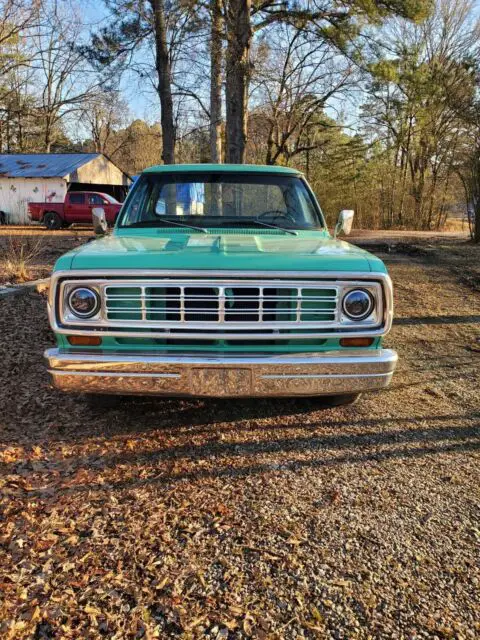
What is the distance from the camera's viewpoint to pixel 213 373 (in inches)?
105

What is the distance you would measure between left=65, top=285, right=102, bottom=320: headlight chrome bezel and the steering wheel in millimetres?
1711

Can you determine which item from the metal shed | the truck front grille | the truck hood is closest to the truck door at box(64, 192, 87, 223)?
the metal shed

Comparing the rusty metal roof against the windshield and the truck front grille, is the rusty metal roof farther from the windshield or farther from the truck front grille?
the truck front grille

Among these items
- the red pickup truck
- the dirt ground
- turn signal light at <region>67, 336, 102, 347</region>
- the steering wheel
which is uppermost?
the red pickup truck

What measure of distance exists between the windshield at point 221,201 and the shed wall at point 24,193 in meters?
25.6

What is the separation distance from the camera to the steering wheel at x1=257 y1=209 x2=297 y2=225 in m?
4.00

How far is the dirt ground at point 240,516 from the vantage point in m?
1.87

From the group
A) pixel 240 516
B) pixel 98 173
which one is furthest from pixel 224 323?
pixel 98 173

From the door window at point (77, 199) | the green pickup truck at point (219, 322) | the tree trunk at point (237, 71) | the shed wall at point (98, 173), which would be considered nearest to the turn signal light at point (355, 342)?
the green pickup truck at point (219, 322)

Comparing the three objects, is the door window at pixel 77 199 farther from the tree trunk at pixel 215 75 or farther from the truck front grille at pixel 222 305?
the truck front grille at pixel 222 305

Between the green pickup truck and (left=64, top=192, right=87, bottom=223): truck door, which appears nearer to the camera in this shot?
the green pickup truck

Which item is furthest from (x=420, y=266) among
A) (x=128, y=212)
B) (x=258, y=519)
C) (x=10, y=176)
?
(x=10, y=176)

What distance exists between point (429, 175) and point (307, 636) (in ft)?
115

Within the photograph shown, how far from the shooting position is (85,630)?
1.78 metres
